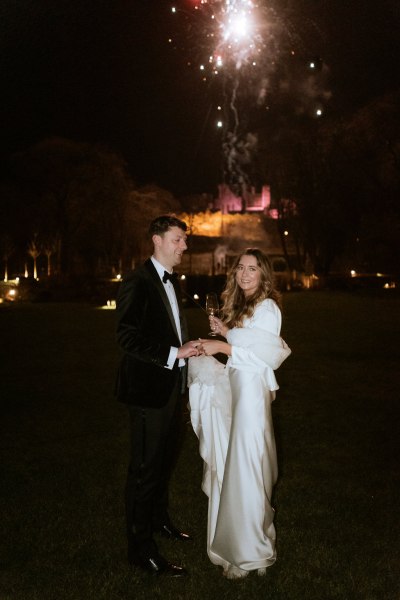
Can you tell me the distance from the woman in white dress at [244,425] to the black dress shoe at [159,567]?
9.7 inches

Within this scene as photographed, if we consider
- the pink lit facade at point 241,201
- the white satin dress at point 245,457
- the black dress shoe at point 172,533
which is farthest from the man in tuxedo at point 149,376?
the pink lit facade at point 241,201

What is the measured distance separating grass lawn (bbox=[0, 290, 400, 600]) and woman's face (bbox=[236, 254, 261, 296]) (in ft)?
6.55

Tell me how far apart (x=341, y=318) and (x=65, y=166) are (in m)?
29.4

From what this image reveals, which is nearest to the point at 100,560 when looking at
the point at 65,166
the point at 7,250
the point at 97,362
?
the point at 97,362

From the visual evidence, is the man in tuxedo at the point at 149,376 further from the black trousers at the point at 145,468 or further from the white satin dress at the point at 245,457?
the white satin dress at the point at 245,457

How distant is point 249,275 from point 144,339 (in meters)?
0.92

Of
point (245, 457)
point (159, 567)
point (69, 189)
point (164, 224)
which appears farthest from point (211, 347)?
point (69, 189)

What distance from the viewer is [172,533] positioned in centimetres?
434

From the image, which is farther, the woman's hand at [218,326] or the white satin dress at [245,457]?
the woman's hand at [218,326]

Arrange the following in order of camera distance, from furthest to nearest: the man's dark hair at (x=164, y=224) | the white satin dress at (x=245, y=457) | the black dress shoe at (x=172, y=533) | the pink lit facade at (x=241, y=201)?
the pink lit facade at (x=241, y=201) < the black dress shoe at (x=172, y=533) < the man's dark hair at (x=164, y=224) < the white satin dress at (x=245, y=457)

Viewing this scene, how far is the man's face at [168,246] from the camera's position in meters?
3.92

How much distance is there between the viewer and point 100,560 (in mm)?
4000

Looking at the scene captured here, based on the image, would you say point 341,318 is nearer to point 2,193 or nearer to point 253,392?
point 253,392

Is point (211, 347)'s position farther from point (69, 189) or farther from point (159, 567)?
point (69, 189)
